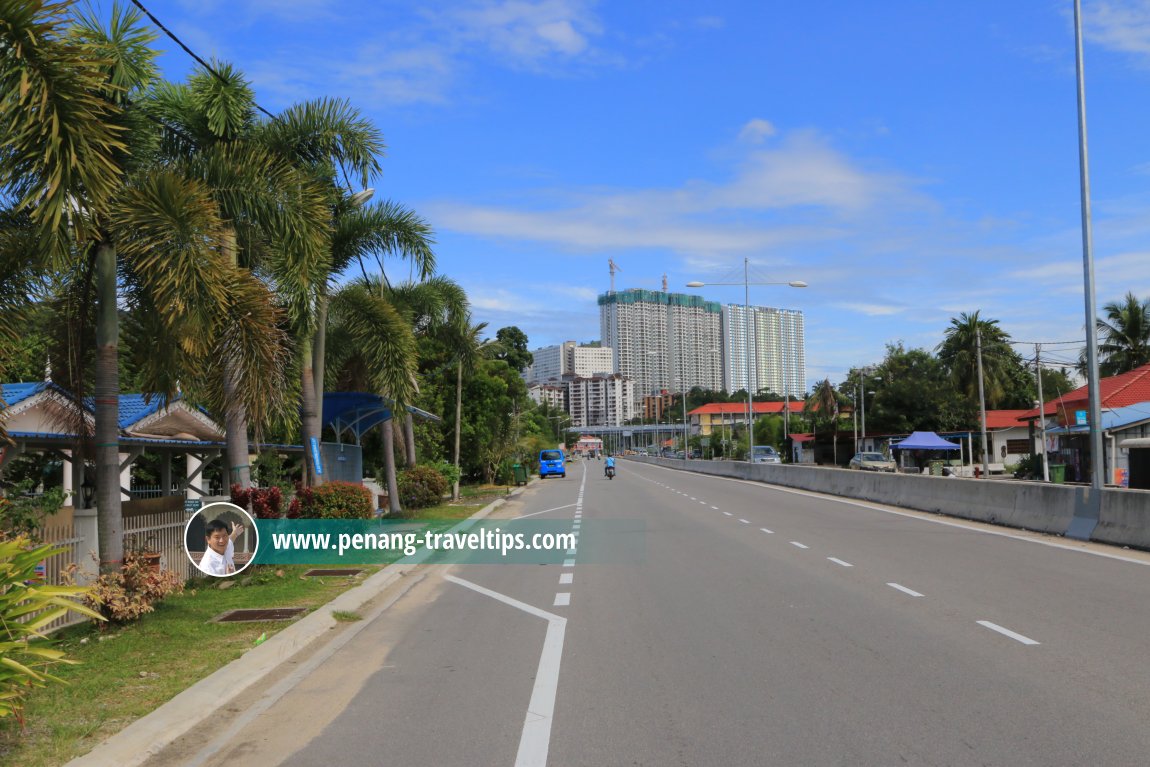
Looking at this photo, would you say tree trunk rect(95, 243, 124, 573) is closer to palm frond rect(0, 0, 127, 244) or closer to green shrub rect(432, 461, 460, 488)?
palm frond rect(0, 0, 127, 244)

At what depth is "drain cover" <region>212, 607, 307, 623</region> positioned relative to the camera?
432 inches

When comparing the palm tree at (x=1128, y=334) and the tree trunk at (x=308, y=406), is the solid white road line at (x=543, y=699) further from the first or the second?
the palm tree at (x=1128, y=334)

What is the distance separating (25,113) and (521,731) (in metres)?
6.30

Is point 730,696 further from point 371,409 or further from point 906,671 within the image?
point 371,409

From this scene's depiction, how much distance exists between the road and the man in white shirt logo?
258 cm

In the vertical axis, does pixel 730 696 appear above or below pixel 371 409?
below

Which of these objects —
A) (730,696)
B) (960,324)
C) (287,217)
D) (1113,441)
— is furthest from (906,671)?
(960,324)

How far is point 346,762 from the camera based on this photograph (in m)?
6.04

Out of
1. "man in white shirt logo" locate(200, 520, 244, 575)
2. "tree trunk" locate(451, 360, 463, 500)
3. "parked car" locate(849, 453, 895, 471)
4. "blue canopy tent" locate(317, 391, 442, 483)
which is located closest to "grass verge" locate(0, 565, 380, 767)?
"man in white shirt logo" locate(200, 520, 244, 575)

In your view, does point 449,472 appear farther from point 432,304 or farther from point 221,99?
point 221,99

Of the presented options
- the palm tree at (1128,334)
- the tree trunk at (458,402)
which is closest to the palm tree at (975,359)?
the palm tree at (1128,334)

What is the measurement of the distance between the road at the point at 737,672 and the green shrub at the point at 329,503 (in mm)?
3535

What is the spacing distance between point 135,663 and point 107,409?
323cm

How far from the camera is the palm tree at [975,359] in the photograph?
7806cm
